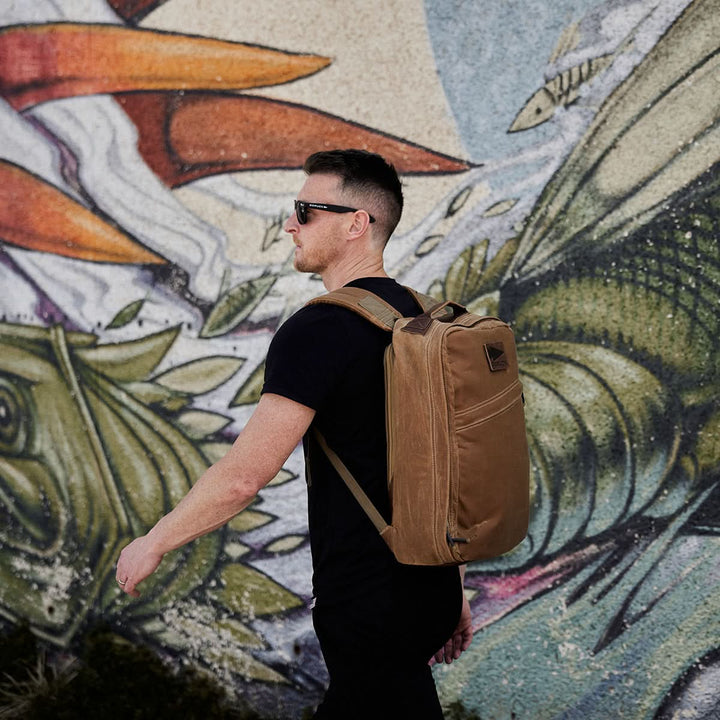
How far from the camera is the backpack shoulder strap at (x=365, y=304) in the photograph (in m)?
1.92

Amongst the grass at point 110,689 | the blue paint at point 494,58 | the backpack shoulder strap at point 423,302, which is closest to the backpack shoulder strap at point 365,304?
the backpack shoulder strap at point 423,302

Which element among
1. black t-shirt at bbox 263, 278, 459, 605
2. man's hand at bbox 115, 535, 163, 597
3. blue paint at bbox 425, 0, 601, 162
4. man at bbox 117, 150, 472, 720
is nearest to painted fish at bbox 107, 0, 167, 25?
blue paint at bbox 425, 0, 601, 162

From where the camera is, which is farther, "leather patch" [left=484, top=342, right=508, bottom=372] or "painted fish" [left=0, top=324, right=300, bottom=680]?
"painted fish" [left=0, top=324, right=300, bottom=680]

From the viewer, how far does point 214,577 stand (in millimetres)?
3773

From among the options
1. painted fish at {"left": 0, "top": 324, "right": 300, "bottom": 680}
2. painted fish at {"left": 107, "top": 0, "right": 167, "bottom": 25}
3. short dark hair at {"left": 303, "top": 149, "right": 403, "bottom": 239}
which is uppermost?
painted fish at {"left": 107, "top": 0, "right": 167, "bottom": 25}

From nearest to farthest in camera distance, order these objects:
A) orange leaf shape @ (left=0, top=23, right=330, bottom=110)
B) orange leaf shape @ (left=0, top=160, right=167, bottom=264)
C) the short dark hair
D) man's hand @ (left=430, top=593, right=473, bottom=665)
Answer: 1. the short dark hair
2. man's hand @ (left=430, top=593, right=473, bottom=665)
3. orange leaf shape @ (left=0, top=23, right=330, bottom=110)
4. orange leaf shape @ (left=0, top=160, right=167, bottom=264)

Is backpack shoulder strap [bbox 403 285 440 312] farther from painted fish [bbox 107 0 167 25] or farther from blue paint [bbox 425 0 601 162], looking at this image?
painted fish [bbox 107 0 167 25]

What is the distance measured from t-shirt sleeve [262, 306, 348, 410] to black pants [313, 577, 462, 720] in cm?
45

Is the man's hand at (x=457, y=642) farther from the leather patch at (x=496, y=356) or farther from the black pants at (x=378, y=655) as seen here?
the leather patch at (x=496, y=356)

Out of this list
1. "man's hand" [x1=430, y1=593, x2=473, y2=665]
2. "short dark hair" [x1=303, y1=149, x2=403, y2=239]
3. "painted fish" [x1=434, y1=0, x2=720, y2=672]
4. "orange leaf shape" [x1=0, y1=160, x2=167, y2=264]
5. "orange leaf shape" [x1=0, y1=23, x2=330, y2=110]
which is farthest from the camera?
"orange leaf shape" [x1=0, y1=160, x2=167, y2=264]

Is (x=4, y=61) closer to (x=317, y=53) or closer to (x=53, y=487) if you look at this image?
(x=317, y=53)

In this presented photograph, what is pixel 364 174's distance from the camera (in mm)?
2209

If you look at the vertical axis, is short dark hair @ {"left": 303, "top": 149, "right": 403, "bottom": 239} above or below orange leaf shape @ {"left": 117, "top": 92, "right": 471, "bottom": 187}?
below

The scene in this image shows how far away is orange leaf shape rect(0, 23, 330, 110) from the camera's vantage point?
371 cm
